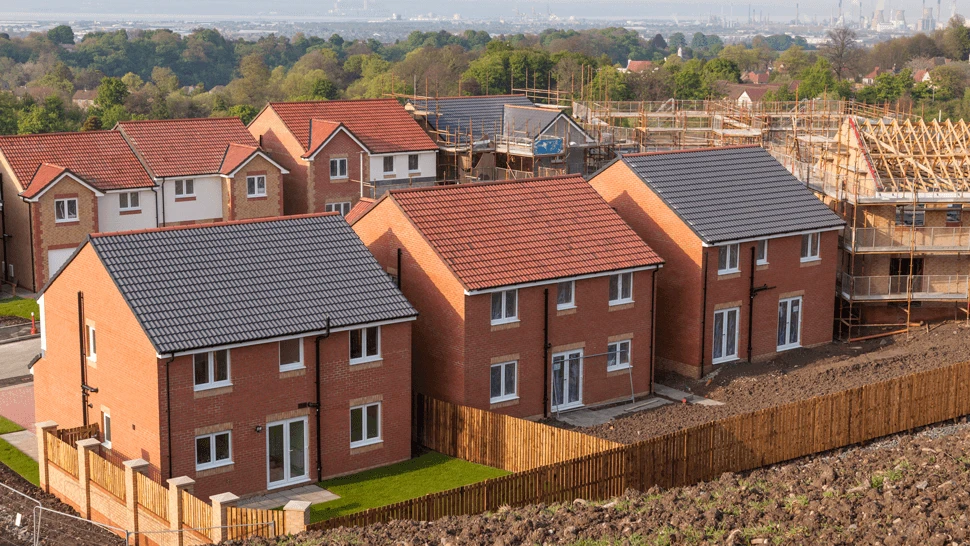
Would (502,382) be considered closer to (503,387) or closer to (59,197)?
(503,387)

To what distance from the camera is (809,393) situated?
118ft

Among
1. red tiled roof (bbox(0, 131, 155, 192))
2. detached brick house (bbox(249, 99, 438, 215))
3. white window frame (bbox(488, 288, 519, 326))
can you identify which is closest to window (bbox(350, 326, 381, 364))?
white window frame (bbox(488, 288, 519, 326))

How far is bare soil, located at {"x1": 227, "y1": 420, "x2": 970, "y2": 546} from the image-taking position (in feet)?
70.3

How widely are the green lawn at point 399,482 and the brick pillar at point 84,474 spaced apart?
4.95 metres

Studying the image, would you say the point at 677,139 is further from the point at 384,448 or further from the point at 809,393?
the point at 384,448

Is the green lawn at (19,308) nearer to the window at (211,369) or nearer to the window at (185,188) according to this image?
the window at (185,188)

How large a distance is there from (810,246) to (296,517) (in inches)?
951

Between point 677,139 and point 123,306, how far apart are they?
3979cm

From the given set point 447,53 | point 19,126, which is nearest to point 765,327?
point 19,126

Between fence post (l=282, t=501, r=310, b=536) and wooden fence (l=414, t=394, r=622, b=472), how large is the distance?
7636 mm

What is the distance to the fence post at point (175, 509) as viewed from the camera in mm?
24656

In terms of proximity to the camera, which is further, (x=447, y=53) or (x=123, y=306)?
(x=447, y=53)

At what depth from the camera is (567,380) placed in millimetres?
35344

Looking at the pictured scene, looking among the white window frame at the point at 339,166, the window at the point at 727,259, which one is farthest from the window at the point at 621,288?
the white window frame at the point at 339,166
